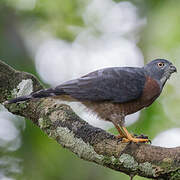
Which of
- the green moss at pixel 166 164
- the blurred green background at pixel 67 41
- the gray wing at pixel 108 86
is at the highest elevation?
the gray wing at pixel 108 86

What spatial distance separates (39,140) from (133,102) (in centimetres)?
277

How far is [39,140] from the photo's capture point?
673 centimetres

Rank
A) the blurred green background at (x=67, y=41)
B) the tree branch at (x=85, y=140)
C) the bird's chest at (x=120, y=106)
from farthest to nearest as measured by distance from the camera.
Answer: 1. the blurred green background at (x=67, y=41)
2. the bird's chest at (x=120, y=106)
3. the tree branch at (x=85, y=140)

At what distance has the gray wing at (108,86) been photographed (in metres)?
4.45

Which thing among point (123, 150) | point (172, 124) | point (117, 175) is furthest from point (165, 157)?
point (172, 124)

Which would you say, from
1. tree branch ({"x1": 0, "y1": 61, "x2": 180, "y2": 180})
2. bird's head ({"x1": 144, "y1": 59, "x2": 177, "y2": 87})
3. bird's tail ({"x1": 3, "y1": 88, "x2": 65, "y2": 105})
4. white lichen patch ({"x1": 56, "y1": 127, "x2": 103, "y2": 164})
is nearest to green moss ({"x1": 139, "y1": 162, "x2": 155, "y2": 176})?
tree branch ({"x1": 0, "y1": 61, "x2": 180, "y2": 180})

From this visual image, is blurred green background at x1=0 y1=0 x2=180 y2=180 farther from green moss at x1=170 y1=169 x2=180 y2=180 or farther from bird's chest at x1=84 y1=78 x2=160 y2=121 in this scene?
green moss at x1=170 y1=169 x2=180 y2=180

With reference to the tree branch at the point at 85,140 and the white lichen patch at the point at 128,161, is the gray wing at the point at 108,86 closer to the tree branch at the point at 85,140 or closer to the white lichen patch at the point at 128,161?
the tree branch at the point at 85,140

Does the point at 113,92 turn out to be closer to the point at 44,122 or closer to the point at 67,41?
the point at 44,122

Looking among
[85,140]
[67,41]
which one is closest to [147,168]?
[85,140]

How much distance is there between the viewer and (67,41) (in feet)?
31.5

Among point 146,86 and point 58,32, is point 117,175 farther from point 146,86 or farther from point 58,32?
point 58,32

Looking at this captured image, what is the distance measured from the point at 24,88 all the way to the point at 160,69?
2.10 m

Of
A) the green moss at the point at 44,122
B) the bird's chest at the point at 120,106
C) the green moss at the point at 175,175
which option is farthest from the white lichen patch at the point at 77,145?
the bird's chest at the point at 120,106
